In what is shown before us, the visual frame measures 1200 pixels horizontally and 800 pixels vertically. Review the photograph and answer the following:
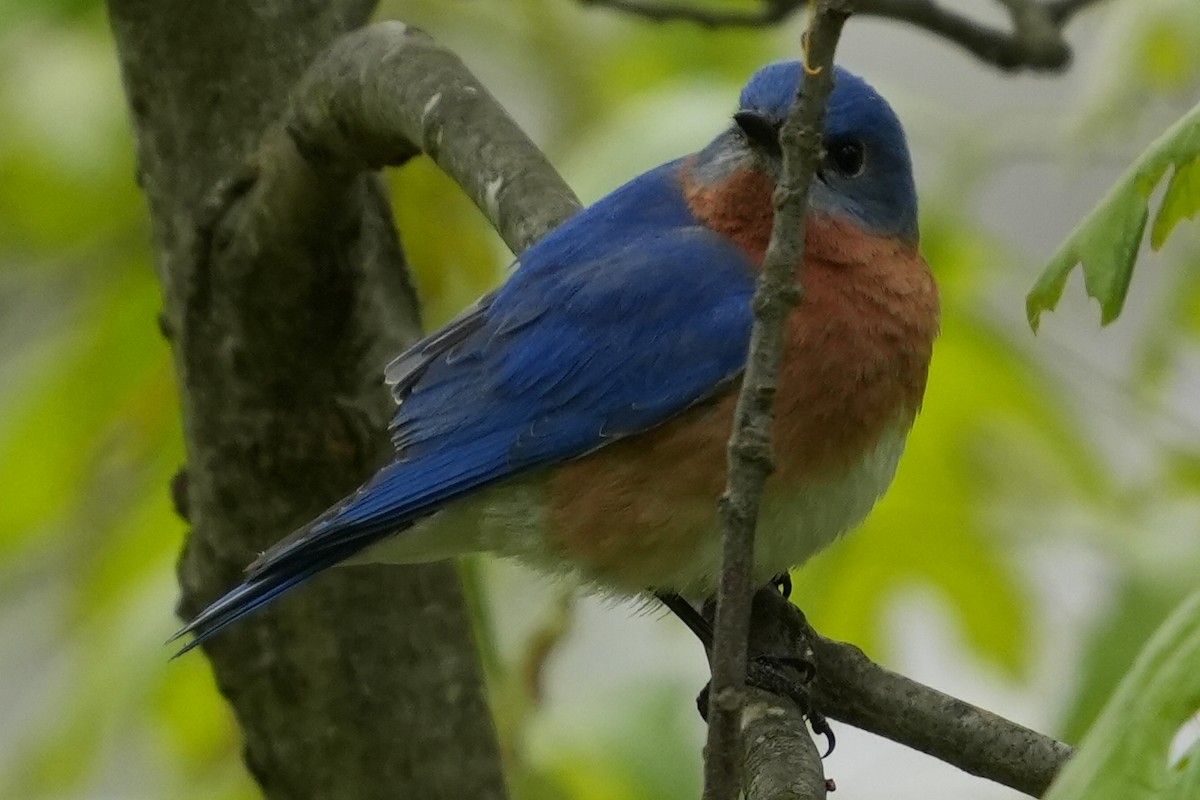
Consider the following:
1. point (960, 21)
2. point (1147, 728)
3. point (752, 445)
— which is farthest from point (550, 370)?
point (1147, 728)

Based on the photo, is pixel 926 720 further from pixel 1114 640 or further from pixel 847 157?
pixel 847 157

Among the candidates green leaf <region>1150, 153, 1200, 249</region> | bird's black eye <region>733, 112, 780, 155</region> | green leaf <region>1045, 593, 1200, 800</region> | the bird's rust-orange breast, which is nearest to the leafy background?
bird's black eye <region>733, 112, 780, 155</region>

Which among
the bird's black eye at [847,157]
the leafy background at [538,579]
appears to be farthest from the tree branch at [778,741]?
the bird's black eye at [847,157]

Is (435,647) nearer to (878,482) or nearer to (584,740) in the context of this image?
(584,740)

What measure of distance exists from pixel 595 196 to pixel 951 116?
65 centimetres

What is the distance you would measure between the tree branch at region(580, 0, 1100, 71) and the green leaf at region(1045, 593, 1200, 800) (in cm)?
184

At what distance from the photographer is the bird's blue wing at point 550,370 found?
2.14 metres

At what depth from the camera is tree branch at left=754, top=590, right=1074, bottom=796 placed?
1.65m

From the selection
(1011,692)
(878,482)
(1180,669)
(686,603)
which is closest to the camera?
(1180,669)

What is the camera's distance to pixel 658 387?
217 centimetres

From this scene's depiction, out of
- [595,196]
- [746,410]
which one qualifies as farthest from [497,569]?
[746,410]

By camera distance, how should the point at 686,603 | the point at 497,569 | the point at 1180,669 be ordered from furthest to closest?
the point at 497,569, the point at 686,603, the point at 1180,669

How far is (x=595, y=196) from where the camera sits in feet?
7.60

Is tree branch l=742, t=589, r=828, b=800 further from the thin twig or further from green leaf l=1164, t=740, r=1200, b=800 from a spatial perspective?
green leaf l=1164, t=740, r=1200, b=800
